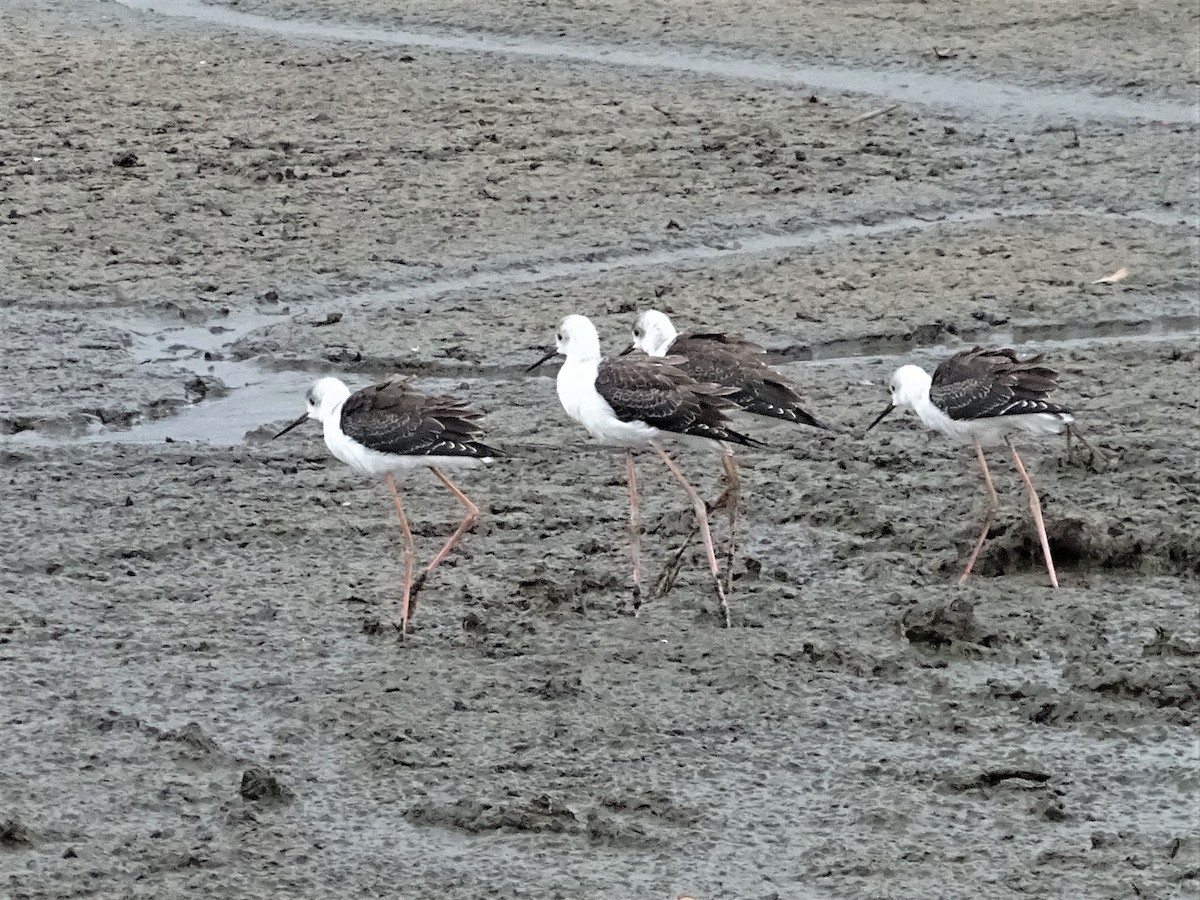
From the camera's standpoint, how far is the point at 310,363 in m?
10.1

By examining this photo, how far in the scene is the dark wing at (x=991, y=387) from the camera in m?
7.75

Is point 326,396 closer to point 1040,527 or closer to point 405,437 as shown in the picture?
point 405,437

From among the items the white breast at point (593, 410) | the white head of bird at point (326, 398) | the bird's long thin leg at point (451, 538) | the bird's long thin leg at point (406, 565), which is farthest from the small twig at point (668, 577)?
the white head of bird at point (326, 398)

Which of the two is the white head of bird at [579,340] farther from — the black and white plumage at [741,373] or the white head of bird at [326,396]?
the white head of bird at [326,396]

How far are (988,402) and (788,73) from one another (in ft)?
24.1

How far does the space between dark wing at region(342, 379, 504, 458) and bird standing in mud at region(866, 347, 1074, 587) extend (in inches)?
70.1

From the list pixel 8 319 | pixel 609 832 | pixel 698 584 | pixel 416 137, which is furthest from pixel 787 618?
pixel 416 137

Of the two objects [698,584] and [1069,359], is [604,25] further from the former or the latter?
[698,584]

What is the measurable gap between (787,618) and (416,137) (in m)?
6.72

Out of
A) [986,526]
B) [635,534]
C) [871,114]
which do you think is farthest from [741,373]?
[871,114]

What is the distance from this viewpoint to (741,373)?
7977 mm

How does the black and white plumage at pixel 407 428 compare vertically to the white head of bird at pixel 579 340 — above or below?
below

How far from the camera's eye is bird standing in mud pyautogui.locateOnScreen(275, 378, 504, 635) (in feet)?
24.8

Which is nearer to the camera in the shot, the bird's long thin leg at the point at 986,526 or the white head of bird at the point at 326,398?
the bird's long thin leg at the point at 986,526
